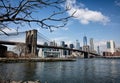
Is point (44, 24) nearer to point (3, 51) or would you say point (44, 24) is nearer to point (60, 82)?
point (60, 82)

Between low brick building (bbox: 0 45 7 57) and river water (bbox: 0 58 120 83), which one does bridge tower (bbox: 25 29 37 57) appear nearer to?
low brick building (bbox: 0 45 7 57)

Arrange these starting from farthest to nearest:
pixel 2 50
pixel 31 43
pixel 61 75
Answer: pixel 31 43
pixel 2 50
pixel 61 75

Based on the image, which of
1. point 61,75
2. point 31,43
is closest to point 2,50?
point 31,43

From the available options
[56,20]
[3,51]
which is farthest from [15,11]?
[3,51]

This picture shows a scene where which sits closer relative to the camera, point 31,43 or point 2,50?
point 2,50

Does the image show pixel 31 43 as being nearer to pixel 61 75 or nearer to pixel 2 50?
pixel 2 50

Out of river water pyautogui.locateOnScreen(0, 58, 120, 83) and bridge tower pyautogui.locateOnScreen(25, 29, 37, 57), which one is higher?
bridge tower pyautogui.locateOnScreen(25, 29, 37, 57)

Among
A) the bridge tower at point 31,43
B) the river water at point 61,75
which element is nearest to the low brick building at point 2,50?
the bridge tower at point 31,43

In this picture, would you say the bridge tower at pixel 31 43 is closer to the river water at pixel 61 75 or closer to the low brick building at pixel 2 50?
the low brick building at pixel 2 50

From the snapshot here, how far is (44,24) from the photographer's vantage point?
4.28 m

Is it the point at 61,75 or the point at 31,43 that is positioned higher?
the point at 31,43

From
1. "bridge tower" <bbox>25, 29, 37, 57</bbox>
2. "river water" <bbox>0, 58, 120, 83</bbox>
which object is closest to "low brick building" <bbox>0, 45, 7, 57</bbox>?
"bridge tower" <bbox>25, 29, 37, 57</bbox>

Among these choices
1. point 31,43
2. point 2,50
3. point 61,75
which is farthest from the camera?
point 31,43

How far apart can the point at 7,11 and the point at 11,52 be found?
89.8 metres
